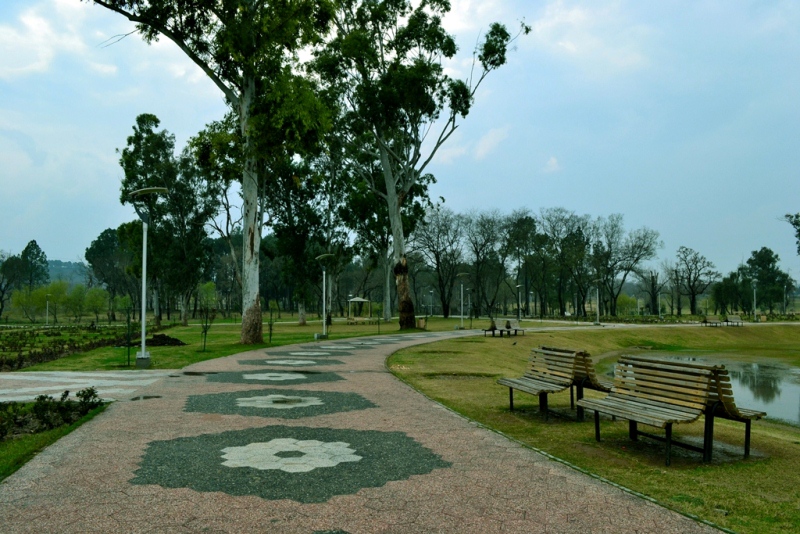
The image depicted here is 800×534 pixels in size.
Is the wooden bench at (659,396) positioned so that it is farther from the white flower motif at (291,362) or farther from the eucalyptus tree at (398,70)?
the eucalyptus tree at (398,70)

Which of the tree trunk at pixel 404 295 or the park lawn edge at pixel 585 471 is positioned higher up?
the tree trunk at pixel 404 295

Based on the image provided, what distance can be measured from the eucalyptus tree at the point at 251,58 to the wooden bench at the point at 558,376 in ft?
47.5

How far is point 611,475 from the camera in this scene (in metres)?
5.65

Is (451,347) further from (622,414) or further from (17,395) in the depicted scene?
(622,414)

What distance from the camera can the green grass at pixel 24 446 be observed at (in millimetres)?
5824

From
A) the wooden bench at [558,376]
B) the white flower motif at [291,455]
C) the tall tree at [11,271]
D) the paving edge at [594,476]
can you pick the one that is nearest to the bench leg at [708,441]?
the paving edge at [594,476]

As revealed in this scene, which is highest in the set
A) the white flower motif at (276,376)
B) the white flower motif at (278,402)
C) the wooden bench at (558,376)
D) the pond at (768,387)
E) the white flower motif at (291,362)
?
the wooden bench at (558,376)

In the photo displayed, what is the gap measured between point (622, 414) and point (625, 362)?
114cm

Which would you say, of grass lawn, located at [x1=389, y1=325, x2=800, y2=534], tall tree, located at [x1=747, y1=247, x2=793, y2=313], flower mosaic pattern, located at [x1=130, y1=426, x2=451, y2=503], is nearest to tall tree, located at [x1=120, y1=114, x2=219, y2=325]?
grass lawn, located at [x1=389, y1=325, x2=800, y2=534]

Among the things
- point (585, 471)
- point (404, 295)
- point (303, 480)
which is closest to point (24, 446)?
point (303, 480)

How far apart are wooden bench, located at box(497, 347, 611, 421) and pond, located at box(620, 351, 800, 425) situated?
671 centimetres

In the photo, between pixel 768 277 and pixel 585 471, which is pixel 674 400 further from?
pixel 768 277

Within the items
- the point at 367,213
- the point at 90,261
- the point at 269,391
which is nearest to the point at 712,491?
the point at 269,391

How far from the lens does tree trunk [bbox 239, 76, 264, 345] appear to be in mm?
22172
